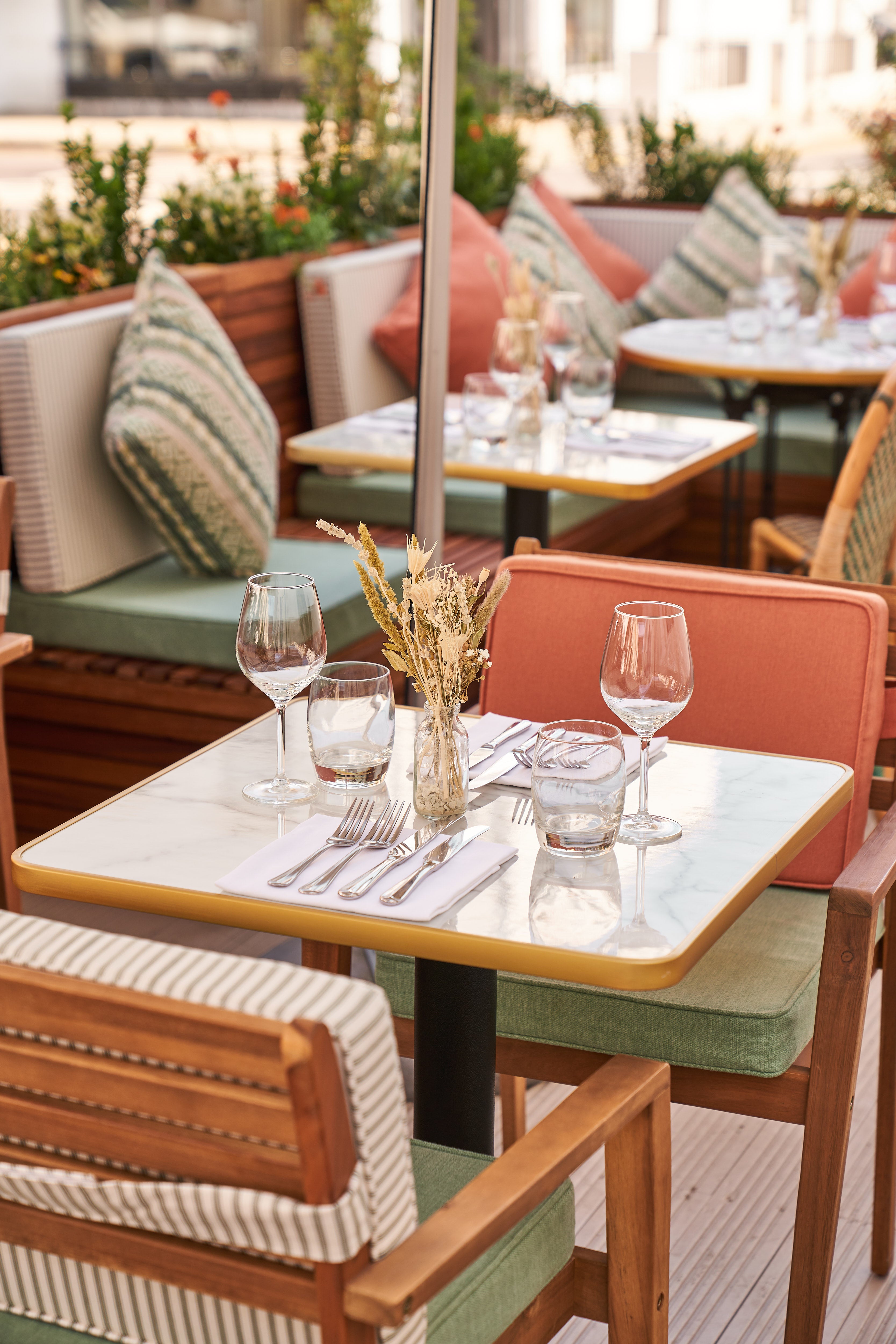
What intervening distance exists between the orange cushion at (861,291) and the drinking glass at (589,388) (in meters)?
2.08

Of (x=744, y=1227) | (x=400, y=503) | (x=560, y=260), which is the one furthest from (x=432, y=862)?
(x=560, y=260)

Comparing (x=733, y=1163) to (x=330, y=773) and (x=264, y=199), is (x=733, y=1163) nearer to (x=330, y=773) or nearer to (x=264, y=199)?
(x=330, y=773)

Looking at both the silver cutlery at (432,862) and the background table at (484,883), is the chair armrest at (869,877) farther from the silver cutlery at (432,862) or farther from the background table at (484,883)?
the silver cutlery at (432,862)

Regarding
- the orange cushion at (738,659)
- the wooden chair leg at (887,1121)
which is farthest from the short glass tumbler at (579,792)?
the wooden chair leg at (887,1121)

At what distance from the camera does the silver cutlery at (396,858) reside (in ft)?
4.73

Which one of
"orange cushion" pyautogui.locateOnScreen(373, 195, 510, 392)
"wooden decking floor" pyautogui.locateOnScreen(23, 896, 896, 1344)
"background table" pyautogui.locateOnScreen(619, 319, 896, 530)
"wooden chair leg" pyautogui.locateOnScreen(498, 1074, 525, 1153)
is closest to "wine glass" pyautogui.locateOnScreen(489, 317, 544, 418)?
"background table" pyautogui.locateOnScreen(619, 319, 896, 530)

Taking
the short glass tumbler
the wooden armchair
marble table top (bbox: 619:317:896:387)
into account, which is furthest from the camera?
marble table top (bbox: 619:317:896:387)

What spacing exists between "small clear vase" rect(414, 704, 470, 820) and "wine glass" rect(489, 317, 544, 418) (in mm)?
1954

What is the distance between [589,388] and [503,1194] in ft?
8.09

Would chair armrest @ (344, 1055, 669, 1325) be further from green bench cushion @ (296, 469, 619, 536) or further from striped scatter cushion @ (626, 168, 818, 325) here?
striped scatter cushion @ (626, 168, 818, 325)

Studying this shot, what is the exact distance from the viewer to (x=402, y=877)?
4.84 feet

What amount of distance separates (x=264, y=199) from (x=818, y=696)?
3610 millimetres

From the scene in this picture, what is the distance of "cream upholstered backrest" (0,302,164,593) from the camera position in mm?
3193

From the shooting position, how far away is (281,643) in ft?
5.69
